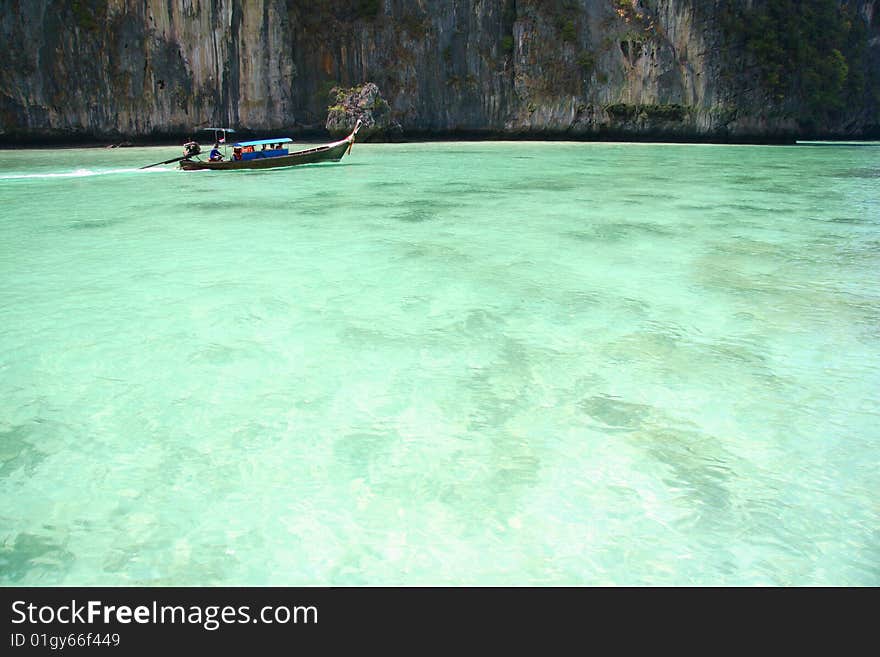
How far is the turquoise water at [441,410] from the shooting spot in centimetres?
298

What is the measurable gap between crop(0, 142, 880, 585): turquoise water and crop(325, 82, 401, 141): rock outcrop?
26750mm

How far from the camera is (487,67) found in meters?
39.2

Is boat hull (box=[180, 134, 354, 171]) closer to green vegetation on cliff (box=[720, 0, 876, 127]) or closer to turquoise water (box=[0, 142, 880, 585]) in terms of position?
turquoise water (box=[0, 142, 880, 585])

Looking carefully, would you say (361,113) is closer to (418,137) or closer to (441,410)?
(418,137)

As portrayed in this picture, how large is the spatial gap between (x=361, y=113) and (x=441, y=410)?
33165 mm

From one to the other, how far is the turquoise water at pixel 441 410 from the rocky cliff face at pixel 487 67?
94.8ft

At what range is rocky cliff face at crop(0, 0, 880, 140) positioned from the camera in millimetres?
34531

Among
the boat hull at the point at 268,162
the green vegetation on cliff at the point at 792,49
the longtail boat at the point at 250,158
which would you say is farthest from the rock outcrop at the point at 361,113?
the green vegetation on cliff at the point at 792,49

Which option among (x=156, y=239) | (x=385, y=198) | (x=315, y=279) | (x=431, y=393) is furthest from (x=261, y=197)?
(x=431, y=393)

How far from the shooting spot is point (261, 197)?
576 inches

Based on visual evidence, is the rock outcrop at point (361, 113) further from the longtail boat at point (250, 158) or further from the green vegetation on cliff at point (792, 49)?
the green vegetation on cliff at point (792, 49)

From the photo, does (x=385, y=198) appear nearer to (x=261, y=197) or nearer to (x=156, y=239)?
(x=261, y=197)

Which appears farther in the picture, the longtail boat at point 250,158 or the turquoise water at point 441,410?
the longtail boat at point 250,158

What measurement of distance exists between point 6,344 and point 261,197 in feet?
31.7
